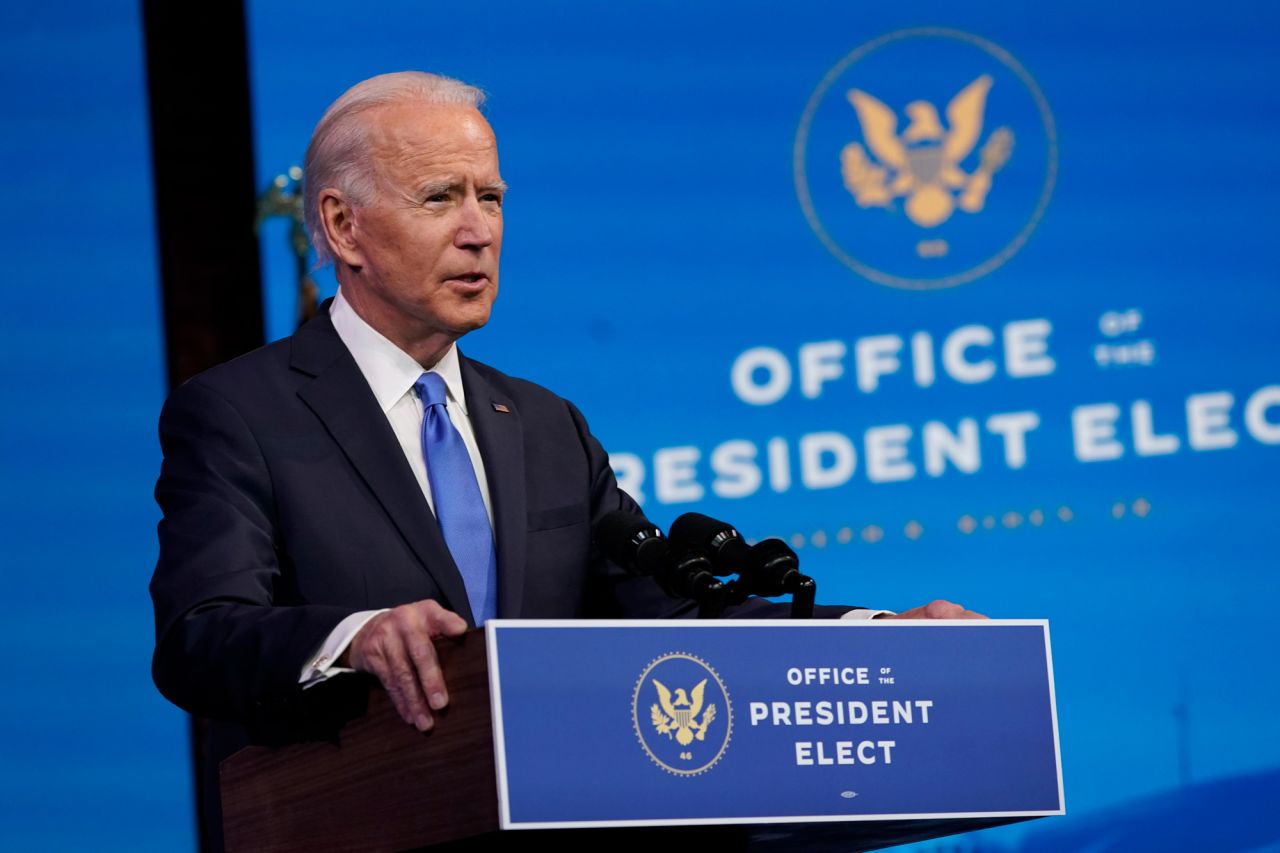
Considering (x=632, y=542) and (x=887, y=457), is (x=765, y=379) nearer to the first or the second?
(x=887, y=457)

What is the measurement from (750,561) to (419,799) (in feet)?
1.59

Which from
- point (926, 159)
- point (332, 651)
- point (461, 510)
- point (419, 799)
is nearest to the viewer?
point (419, 799)

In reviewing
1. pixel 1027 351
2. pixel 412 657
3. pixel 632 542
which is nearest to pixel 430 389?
pixel 632 542

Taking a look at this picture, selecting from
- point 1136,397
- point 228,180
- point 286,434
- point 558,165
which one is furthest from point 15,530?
point 1136,397

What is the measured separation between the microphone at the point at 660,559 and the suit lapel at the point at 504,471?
10cm

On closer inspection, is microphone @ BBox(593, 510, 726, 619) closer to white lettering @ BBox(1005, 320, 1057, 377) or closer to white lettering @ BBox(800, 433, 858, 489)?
white lettering @ BBox(800, 433, 858, 489)

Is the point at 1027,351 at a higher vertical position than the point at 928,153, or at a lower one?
lower

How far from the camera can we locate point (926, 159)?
4094mm

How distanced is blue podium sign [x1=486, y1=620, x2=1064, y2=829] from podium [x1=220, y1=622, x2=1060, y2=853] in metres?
0.02

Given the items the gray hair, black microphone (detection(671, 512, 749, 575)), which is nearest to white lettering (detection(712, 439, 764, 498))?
the gray hair

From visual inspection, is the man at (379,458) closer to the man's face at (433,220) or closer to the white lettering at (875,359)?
the man's face at (433,220)

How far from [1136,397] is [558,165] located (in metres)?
1.37

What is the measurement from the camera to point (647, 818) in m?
1.53

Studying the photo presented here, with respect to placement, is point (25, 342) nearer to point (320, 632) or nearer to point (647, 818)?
point (320, 632)
